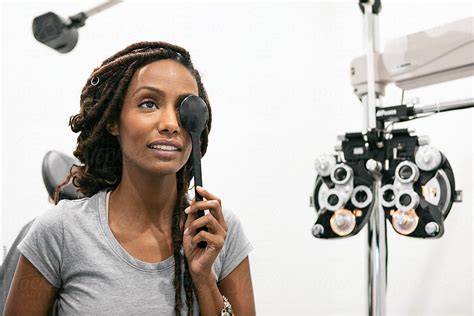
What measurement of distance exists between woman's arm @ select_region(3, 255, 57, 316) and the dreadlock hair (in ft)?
0.47

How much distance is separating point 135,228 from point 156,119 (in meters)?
0.16

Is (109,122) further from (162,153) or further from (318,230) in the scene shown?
(318,230)

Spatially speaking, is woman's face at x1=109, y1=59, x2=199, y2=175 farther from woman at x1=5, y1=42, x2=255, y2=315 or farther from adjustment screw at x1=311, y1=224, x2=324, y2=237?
adjustment screw at x1=311, y1=224, x2=324, y2=237

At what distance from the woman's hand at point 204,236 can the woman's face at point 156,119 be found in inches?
2.5

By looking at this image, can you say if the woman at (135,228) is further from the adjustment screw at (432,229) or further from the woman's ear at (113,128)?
the adjustment screw at (432,229)

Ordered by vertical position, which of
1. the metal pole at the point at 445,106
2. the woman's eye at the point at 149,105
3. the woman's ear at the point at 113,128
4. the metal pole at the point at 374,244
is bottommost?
the metal pole at the point at 374,244

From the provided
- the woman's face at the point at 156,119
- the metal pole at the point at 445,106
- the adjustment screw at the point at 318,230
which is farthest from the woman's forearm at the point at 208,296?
the metal pole at the point at 445,106

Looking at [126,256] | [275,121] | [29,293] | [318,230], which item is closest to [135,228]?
[126,256]

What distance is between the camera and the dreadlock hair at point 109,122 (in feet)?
2.39

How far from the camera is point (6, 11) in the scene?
1.32 m

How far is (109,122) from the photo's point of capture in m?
0.75

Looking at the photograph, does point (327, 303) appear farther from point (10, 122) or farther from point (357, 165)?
point (10, 122)

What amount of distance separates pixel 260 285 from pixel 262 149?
1.27 feet

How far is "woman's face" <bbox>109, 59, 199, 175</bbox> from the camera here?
686mm
